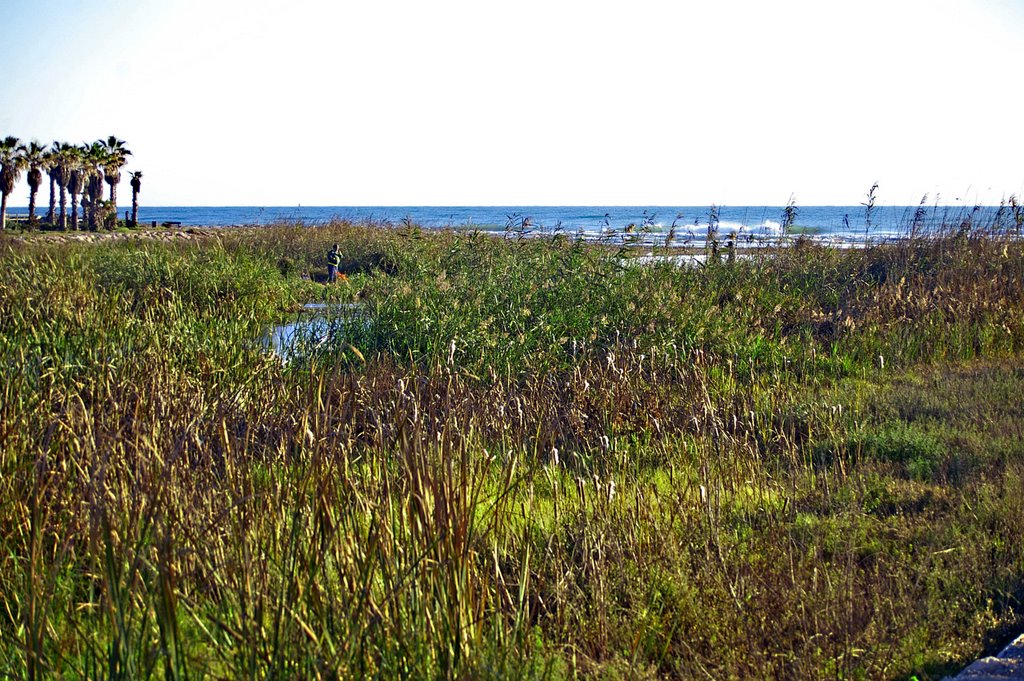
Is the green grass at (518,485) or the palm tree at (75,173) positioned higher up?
the palm tree at (75,173)

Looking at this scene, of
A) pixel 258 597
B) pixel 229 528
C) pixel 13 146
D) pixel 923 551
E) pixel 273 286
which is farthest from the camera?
pixel 13 146

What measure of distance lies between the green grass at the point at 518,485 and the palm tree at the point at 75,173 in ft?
122

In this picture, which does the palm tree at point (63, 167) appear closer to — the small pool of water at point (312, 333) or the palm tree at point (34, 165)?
the palm tree at point (34, 165)

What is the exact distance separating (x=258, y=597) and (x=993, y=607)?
2.92 metres

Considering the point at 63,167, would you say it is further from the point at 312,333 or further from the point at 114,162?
the point at 312,333

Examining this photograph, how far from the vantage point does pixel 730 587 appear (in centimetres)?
336

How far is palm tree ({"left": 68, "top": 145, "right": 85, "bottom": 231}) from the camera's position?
4228cm

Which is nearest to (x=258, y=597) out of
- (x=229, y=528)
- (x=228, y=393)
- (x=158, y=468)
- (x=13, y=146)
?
(x=229, y=528)

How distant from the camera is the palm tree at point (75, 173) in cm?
4228

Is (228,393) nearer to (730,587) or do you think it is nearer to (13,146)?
(730,587)

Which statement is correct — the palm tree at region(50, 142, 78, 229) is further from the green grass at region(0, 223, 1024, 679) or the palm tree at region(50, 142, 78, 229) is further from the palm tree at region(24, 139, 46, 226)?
the green grass at region(0, 223, 1024, 679)

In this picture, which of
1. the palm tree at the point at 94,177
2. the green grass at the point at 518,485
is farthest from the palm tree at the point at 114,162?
the green grass at the point at 518,485

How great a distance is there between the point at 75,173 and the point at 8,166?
3.02 m

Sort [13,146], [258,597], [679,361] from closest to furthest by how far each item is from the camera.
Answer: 1. [258,597]
2. [679,361]
3. [13,146]
